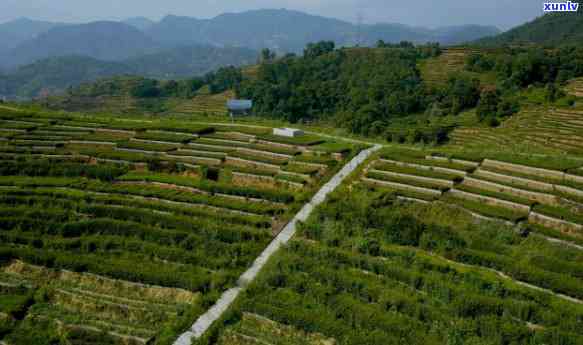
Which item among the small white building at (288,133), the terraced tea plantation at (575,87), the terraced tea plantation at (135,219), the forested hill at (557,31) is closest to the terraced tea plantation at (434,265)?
the terraced tea plantation at (135,219)

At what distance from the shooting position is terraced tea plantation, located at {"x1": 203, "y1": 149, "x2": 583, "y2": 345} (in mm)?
15977

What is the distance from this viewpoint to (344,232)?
2248cm

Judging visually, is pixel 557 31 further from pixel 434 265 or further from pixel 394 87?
pixel 434 265

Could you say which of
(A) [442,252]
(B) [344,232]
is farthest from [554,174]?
(B) [344,232]

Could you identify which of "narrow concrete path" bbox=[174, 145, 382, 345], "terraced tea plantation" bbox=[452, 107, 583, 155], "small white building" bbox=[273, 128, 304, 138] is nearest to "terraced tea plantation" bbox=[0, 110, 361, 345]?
"narrow concrete path" bbox=[174, 145, 382, 345]

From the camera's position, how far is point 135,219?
24109mm

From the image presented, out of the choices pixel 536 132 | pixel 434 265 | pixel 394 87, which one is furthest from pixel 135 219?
pixel 394 87

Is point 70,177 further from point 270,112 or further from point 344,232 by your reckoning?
point 270,112

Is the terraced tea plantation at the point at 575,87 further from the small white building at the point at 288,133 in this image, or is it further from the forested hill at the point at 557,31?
the forested hill at the point at 557,31

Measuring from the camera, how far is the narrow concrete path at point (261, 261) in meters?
16.9

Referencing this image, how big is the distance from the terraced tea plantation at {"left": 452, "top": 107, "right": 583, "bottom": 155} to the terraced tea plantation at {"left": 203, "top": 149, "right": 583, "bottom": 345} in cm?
1848

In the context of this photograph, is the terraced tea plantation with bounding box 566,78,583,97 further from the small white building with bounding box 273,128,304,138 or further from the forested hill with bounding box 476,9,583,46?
the forested hill with bounding box 476,9,583,46

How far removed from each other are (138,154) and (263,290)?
65.6ft

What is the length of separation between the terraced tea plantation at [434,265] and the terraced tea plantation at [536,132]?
18.5 metres
